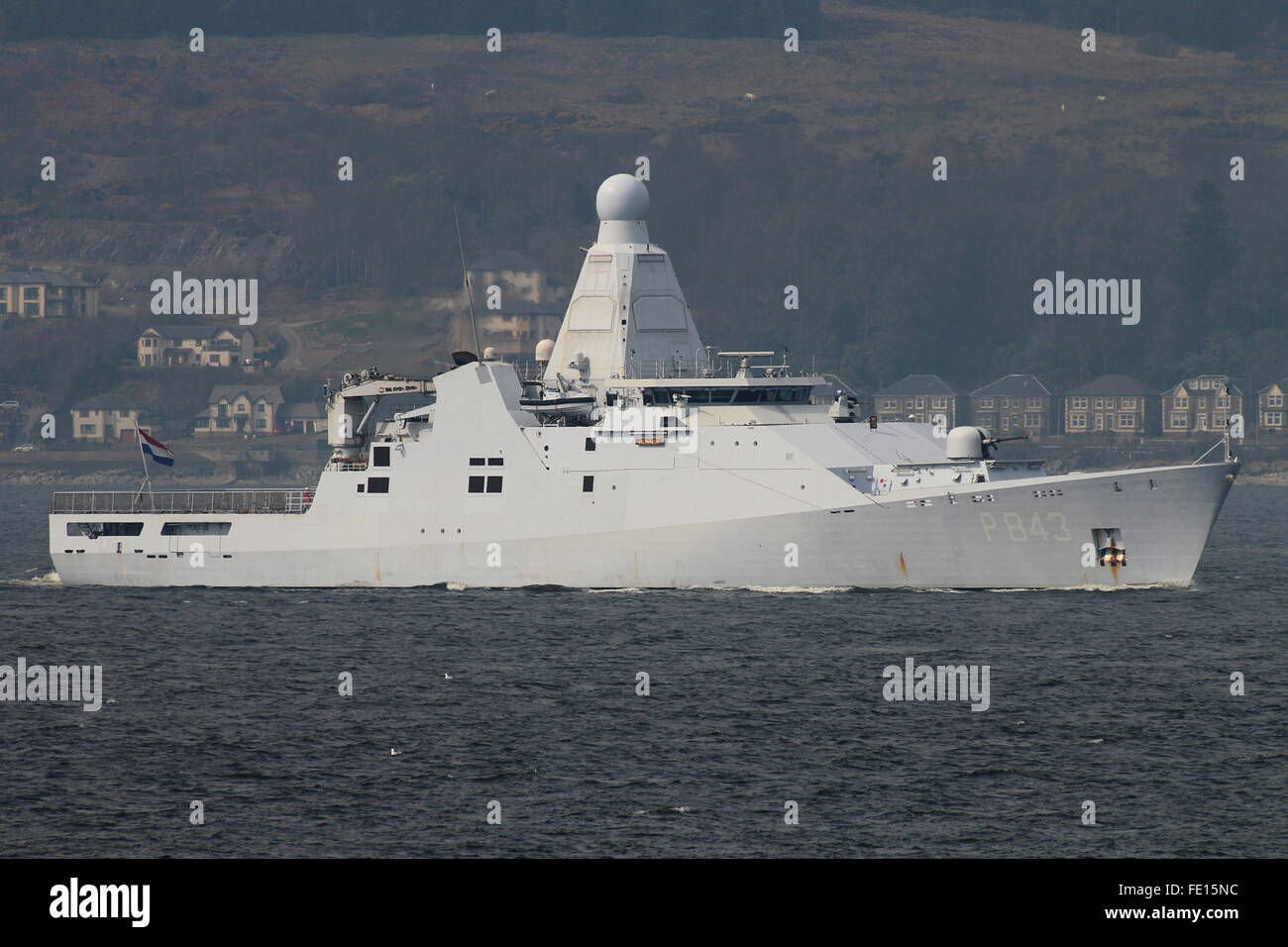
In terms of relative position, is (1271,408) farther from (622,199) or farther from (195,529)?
(195,529)

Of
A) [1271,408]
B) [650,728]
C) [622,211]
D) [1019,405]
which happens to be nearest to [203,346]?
[1019,405]

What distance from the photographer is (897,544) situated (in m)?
43.6

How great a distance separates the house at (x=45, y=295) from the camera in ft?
443

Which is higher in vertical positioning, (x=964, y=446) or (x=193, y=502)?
(x=964, y=446)

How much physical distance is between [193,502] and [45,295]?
90.4 meters

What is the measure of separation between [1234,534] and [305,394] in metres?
74.2

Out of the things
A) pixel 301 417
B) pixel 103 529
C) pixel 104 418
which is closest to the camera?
pixel 103 529

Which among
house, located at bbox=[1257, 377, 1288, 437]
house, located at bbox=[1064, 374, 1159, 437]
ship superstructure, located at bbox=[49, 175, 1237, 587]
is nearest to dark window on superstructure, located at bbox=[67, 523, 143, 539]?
ship superstructure, located at bbox=[49, 175, 1237, 587]

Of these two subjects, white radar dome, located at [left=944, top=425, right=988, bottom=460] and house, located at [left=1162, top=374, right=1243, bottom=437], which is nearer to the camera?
white radar dome, located at [left=944, top=425, right=988, bottom=460]

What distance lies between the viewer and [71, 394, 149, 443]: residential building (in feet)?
424

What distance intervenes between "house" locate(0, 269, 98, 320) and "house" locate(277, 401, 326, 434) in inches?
681

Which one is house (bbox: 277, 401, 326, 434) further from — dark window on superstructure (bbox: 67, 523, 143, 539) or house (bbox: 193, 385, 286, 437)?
dark window on superstructure (bbox: 67, 523, 143, 539)

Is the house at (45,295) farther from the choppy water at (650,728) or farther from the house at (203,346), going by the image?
the choppy water at (650,728)
